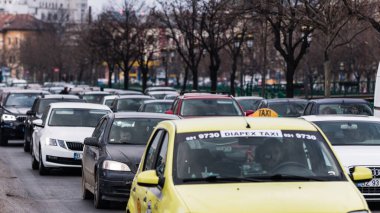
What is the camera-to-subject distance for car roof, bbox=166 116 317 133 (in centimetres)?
843

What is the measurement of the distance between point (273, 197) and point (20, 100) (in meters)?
27.6

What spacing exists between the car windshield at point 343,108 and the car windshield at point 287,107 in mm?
4881

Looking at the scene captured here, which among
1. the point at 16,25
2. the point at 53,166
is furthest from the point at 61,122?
the point at 16,25

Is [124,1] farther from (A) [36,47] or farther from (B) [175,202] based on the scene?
(B) [175,202]

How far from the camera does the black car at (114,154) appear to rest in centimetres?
1423

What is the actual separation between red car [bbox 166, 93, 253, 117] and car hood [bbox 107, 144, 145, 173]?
29.5 ft

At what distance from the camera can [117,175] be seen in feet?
46.8

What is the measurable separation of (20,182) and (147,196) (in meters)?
11.2

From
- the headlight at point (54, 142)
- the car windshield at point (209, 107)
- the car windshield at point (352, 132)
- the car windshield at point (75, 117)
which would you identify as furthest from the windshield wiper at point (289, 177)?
the car windshield at point (209, 107)

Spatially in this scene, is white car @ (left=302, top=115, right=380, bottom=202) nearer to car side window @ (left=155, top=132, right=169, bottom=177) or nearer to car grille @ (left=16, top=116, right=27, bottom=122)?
car side window @ (left=155, top=132, right=169, bottom=177)

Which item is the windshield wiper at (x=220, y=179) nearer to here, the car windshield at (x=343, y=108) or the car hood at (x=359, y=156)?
the car hood at (x=359, y=156)

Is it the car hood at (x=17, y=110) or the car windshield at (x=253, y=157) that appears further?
the car hood at (x=17, y=110)

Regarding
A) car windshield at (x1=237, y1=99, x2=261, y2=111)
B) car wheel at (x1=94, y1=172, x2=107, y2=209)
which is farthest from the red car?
car windshield at (x1=237, y1=99, x2=261, y2=111)

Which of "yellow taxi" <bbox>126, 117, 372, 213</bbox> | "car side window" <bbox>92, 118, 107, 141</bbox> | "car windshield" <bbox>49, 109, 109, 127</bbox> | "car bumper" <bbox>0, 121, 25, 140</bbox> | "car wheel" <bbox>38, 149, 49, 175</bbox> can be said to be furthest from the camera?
"car bumper" <bbox>0, 121, 25, 140</bbox>
